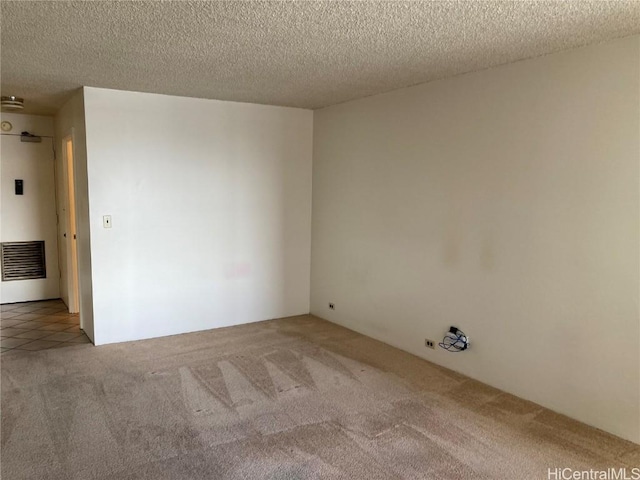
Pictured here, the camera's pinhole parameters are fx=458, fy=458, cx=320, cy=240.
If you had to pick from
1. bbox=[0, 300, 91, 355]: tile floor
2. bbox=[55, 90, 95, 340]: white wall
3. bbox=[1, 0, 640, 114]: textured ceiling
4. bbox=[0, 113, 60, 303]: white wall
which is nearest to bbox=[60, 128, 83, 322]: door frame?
bbox=[55, 90, 95, 340]: white wall

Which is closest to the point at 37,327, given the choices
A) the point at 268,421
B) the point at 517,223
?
the point at 268,421

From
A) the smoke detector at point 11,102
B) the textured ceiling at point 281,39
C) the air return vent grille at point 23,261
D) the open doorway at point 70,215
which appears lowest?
the air return vent grille at point 23,261

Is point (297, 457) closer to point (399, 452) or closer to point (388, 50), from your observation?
point (399, 452)

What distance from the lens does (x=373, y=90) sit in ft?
13.3

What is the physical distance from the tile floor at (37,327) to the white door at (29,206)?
0.69ft

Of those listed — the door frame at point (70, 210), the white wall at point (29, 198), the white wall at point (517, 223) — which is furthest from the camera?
the white wall at point (29, 198)

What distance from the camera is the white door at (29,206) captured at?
5.52 m

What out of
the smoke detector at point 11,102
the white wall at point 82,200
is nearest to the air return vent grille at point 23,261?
the white wall at point 82,200

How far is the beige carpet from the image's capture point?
240cm

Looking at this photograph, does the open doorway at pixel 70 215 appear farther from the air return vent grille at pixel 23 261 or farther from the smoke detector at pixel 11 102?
the air return vent grille at pixel 23 261

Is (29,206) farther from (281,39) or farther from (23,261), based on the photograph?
(281,39)

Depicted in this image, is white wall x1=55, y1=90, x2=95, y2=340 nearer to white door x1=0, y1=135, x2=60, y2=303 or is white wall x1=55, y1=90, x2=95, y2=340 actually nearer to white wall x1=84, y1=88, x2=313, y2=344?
white wall x1=84, y1=88, x2=313, y2=344

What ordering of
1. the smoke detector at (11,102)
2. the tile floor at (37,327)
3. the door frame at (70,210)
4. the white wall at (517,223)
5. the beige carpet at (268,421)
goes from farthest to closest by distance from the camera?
the door frame at (70,210) → the smoke detector at (11,102) → the tile floor at (37,327) → the white wall at (517,223) → the beige carpet at (268,421)

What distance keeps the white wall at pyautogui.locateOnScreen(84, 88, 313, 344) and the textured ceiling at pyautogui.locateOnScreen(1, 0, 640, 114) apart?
1.82 ft
